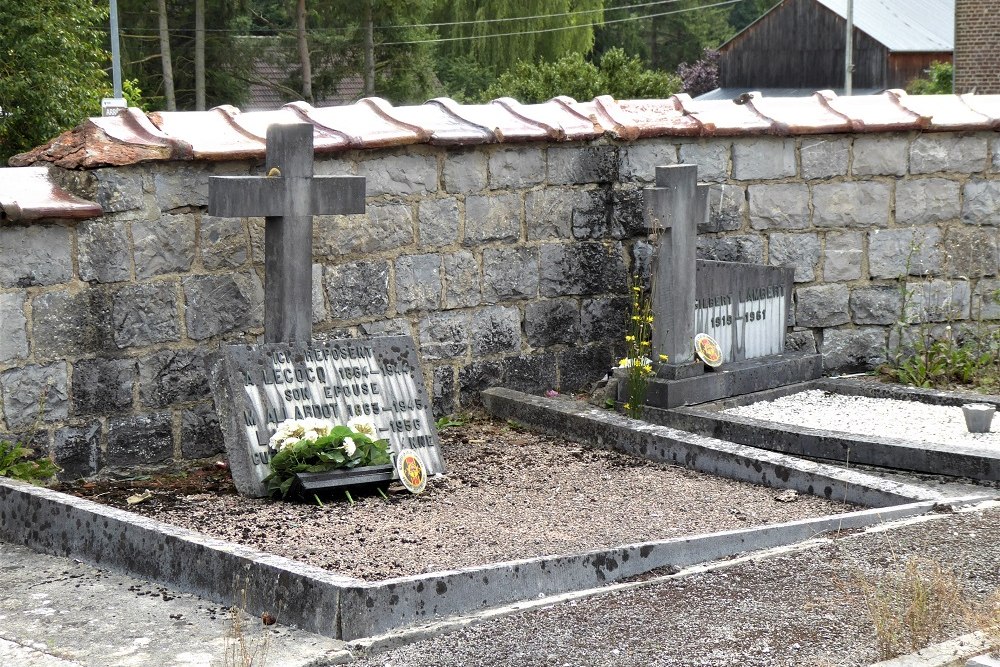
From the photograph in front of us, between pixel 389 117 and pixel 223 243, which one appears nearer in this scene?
pixel 223 243

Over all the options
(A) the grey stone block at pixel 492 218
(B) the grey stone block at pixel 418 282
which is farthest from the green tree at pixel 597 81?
(B) the grey stone block at pixel 418 282

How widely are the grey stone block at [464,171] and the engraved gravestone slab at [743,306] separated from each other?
132 cm

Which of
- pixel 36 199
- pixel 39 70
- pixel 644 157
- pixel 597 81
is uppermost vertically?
pixel 597 81

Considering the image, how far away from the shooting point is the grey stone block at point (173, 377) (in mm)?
6141

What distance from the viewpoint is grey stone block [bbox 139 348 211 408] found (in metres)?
6.14

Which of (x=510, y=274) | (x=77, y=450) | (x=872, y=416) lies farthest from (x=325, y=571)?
(x=872, y=416)

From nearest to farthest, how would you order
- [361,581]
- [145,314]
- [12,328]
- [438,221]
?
[361,581] → [12,328] → [145,314] → [438,221]

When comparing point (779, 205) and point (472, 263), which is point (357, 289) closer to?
point (472, 263)

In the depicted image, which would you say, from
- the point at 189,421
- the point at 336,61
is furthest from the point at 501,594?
the point at 336,61

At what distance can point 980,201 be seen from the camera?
8.48 m

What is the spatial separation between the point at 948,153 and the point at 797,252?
1.16 meters

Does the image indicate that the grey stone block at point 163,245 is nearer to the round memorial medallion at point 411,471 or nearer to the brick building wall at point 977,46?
the round memorial medallion at point 411,471

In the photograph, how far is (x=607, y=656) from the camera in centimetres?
381

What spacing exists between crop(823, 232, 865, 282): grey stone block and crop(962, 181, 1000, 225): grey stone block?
2.47 feet
